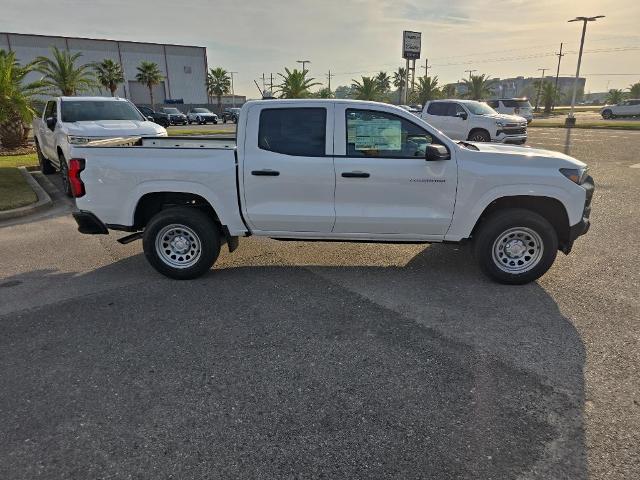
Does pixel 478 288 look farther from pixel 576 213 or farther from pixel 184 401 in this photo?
pixel 184 401

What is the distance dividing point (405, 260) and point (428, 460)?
130 inches

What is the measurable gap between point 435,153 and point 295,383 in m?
2.55

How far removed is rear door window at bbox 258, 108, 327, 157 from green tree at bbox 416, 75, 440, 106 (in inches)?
2053

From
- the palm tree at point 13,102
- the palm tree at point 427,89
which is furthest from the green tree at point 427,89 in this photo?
the palm tree at point 13,102

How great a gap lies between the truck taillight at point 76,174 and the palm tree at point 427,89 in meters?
52.9

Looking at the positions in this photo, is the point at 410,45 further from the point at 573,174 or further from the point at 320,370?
the point at 320,370

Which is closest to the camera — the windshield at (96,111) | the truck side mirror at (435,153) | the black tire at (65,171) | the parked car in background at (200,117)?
the truck side mirror at (435,153)

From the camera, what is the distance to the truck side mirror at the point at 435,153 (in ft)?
14.3

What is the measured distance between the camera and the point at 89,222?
16.2ft

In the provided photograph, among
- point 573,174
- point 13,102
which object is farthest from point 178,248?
point 13,102

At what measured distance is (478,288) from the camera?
185 inches

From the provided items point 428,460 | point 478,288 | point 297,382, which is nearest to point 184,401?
point 297,382

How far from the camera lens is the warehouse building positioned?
5844 centimetres

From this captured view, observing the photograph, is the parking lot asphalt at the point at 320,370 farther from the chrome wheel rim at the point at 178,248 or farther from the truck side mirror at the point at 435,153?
the truck side mirror at the point at 435,153
